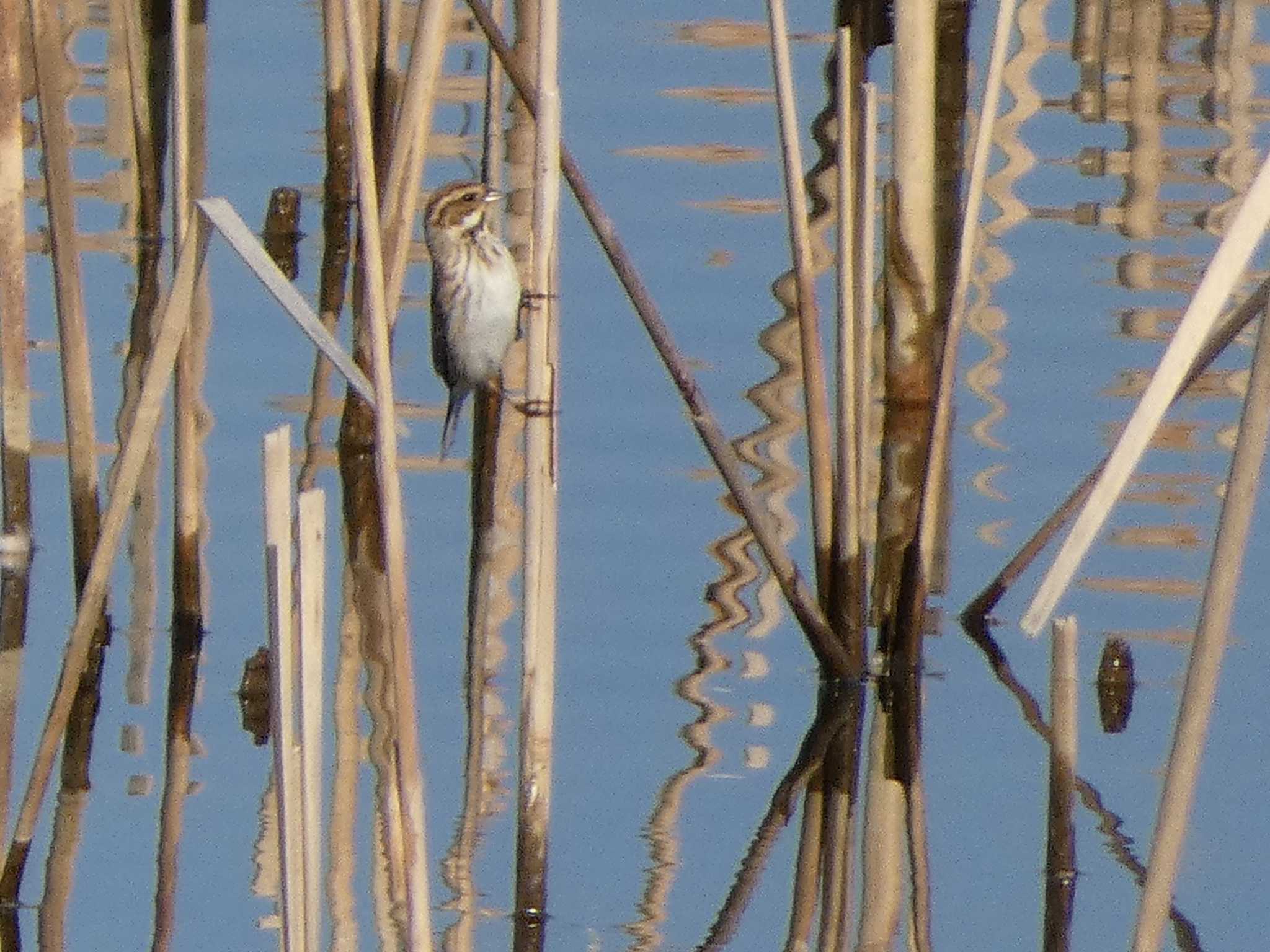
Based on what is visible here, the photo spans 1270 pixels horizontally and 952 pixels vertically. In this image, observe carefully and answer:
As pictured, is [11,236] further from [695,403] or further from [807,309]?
[807,309]

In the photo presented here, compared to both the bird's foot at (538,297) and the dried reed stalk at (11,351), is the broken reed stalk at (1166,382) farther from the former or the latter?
the dried reed stalk at (11,351)

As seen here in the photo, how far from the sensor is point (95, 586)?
492 cm

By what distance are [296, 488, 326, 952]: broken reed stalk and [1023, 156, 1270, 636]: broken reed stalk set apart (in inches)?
40.7

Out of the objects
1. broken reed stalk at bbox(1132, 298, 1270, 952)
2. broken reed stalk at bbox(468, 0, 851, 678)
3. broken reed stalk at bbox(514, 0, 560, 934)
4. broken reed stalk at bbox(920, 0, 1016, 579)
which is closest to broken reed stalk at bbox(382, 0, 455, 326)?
broken reed stalk at bbox(468, 0, 851, 678)

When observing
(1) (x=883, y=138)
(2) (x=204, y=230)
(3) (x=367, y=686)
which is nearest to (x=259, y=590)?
(3) (x=367, y=686)

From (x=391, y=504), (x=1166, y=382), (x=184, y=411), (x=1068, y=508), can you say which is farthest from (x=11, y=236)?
(x=1166, y=382)

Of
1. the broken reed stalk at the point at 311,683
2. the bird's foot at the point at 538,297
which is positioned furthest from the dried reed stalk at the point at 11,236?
the broken reed stalk at the point at 311,683

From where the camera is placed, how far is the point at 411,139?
5512 millimetres

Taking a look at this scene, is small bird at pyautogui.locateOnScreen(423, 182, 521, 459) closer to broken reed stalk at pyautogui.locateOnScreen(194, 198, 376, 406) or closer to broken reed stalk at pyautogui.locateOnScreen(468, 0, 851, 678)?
broken reed stalk at pyautogui.locateOnScreen(468, 0, 851, 678)

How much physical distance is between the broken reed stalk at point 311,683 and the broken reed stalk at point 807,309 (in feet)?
6.41

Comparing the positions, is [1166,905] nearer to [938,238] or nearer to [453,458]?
[453,458]

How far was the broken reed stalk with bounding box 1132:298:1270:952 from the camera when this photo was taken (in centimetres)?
363

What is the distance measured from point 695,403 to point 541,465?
1375 millimetres

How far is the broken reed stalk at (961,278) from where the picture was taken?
5484 mm
